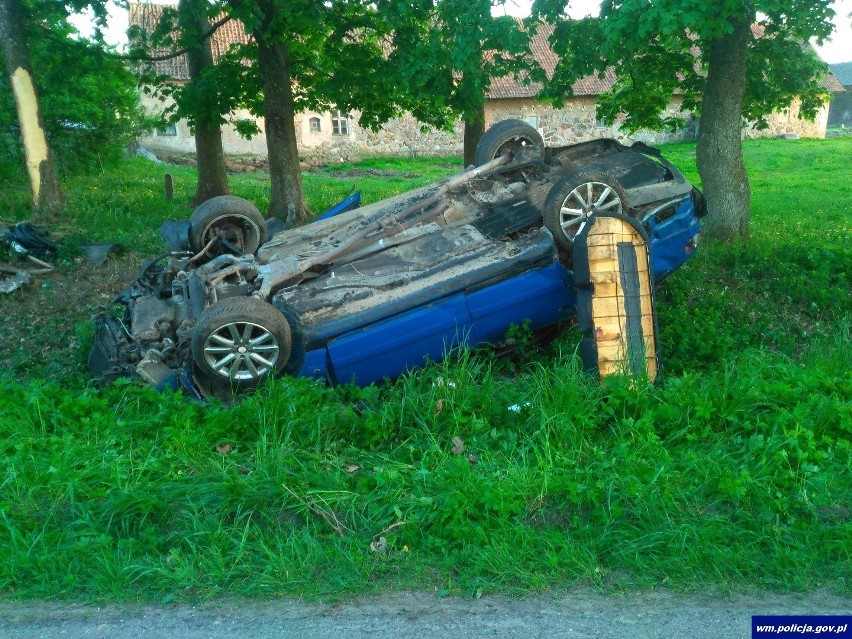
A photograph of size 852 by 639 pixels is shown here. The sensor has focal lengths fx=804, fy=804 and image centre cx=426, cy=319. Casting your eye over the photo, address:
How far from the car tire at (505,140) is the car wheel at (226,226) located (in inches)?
98.5

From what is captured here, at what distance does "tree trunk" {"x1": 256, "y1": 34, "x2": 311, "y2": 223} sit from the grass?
8589 mm

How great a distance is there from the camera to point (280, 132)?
14266 millimetres

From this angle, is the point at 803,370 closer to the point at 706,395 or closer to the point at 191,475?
the point at 706,395

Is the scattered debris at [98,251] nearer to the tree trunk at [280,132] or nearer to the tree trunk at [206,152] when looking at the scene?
the tree trunk at [280,132]

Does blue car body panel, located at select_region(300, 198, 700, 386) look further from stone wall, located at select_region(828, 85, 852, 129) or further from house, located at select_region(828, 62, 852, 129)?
stone wall, located at select_region(828, 85, 852, 129)

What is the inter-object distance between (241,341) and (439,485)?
89.6 inches

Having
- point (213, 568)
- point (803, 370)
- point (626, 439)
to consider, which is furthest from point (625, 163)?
point (213, 568)

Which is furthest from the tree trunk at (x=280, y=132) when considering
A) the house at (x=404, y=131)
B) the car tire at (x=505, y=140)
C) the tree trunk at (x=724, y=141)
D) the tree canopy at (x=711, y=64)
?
the house at (x=404, y=131)

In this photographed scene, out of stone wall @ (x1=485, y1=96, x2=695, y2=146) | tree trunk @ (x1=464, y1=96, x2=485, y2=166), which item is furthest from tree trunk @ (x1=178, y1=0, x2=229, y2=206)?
stone wall @ (x1=485, y1=96, x2=695, y2=146)

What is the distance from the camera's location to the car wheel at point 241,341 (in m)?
6.13

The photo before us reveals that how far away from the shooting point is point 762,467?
4.79 meters

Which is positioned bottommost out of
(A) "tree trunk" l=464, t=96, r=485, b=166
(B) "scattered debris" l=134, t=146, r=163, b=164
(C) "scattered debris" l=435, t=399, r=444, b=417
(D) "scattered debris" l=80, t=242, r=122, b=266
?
(C) "scattered debris" l=435, t=399, r=444, b=417

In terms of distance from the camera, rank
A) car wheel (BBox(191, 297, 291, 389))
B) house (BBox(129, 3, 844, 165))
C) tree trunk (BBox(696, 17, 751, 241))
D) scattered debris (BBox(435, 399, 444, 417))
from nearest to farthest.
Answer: scattered debris (BBox(435, 399, 444, 417)) → car wheel (BBox(191, 297, 291, 389)) → tree trunk (BBox(696, 17, 751, 241)) → house (BBox(129, 3, 844, 165))

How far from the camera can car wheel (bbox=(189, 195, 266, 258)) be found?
26.6 ft
